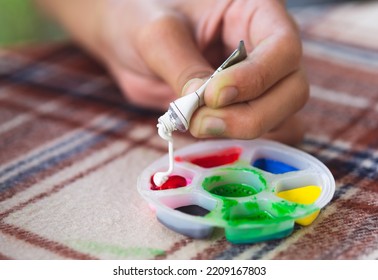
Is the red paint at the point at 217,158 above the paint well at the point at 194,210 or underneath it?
underneath

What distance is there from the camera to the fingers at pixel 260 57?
528 mm

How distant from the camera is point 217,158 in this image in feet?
2.02

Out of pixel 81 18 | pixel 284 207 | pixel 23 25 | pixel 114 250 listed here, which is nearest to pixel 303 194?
pixel 284 207

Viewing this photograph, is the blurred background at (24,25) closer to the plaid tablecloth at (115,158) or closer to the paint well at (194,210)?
the plaid tablecloth at (115,158)

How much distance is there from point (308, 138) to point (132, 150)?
21cm

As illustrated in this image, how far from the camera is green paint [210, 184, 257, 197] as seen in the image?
562mm

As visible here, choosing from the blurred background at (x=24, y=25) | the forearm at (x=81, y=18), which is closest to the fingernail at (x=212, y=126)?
the forearm at (x=81, y=18)

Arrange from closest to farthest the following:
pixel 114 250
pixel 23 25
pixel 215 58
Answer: pixel 114 250 → pixel 215 58 → pixel 23 25

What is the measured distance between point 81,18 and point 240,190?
0.50 meters

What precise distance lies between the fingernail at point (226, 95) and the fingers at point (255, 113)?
0.04 ft

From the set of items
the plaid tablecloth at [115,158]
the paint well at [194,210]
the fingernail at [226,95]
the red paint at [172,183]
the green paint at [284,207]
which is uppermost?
the fingernail at [226,95]

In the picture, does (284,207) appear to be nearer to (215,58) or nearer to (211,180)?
(211,180)

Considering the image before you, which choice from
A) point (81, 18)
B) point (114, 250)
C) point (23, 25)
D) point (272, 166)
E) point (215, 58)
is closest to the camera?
point (114, 250)
